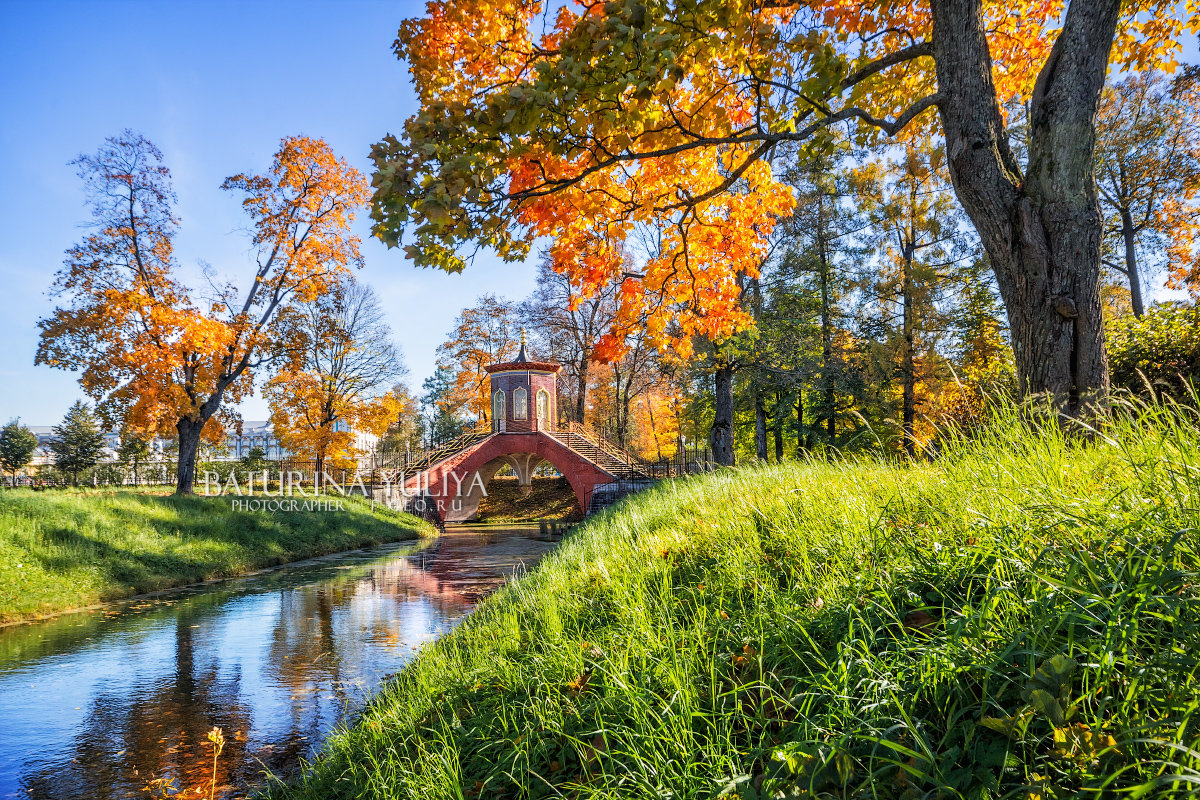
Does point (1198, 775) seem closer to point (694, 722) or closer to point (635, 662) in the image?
point (694, 722)

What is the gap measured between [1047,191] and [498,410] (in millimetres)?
26474

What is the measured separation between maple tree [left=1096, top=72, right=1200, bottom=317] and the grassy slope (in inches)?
824

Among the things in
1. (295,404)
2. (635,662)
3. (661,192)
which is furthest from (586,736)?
(295,404)

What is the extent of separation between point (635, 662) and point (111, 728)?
5016 millimetres

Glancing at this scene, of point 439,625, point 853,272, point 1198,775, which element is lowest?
point 439,625

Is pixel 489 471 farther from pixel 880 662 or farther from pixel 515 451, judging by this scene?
pixel 880 662

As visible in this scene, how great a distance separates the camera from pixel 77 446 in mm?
33406

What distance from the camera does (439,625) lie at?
7.92 metres

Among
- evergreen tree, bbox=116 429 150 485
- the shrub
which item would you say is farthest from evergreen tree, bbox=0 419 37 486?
the shrub

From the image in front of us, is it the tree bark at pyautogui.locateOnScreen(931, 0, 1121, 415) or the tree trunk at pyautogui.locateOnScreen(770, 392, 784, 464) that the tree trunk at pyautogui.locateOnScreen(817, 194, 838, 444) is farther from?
the tree bark at pyautogui.locateOnScreen(931, 0, 1121, 415)

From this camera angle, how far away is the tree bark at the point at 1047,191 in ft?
13.9

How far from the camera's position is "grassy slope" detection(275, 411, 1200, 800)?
144cm

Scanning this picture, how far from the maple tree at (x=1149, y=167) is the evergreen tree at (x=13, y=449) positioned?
2141 inches

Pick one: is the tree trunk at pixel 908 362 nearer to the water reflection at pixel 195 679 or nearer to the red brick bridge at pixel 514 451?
the red brick bridge at pixel 514 451
